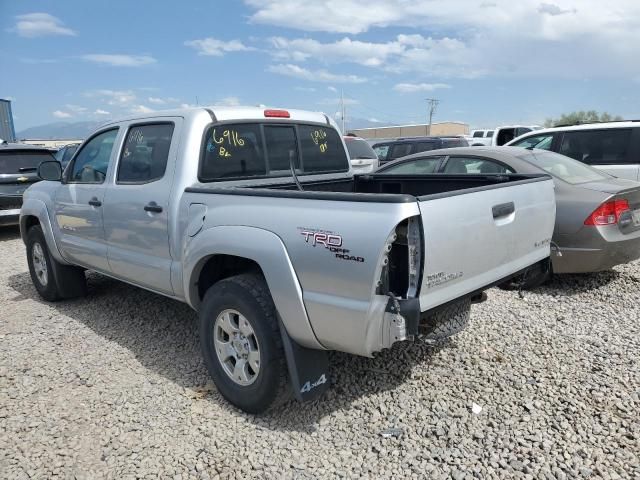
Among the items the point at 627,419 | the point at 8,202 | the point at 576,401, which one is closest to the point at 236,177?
the point at 576,401

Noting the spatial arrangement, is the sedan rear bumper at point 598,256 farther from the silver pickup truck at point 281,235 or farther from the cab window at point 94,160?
the cab window at point 94,160

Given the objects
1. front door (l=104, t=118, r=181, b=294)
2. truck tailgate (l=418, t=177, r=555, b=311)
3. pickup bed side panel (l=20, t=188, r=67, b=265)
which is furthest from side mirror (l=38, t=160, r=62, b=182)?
truck tailgate (l=418, t=177, r=555, b=311)

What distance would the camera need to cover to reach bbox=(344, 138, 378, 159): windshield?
12.8 metres

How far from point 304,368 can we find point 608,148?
6.42 meters

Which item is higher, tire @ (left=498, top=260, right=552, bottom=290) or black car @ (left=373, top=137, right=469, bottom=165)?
black car @ (left=373, top=137, right=469, bottom=165)

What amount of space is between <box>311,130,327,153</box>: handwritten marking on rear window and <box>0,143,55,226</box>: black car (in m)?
7.05

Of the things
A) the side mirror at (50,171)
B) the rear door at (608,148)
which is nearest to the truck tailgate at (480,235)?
the side mirror at (50,171)

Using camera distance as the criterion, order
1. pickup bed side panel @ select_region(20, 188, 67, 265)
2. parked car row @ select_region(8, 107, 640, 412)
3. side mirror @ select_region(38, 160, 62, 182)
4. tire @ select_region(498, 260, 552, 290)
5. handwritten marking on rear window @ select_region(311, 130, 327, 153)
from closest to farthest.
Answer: parked car row @ select_region(8, 107, 640, 412), tire @ select_region(498, 260, 552, 290), handwritten marking on rear window @ select_region(311, 130, 327, 153), side mirror @ select_region(38, 160, 62, 182), pickup bed side panel @ select_region(20, 188, 67, 265)

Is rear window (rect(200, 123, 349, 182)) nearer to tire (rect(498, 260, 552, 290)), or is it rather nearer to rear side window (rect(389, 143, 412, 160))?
tire (rect(498, 260, 552, 290))

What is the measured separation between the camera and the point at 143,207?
384cm

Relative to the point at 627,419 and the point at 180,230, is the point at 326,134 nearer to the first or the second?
the point at 180,230

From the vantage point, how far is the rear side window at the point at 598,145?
282 inches

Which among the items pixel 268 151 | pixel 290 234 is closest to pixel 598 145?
pixel 268 151

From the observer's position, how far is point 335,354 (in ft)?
13.1
